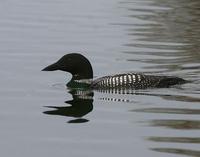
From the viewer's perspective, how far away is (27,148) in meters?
11.1

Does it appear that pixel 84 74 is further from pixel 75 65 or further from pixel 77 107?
pixel 77 107

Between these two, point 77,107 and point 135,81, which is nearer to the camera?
point 77,107

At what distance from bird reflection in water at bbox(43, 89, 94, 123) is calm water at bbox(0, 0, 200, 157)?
0.02m

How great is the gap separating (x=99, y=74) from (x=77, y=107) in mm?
2744

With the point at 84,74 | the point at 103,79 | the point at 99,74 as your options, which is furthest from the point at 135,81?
the point at 99,74

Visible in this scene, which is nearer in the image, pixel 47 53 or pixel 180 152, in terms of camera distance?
pixel 180 152

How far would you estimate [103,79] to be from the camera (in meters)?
15.3

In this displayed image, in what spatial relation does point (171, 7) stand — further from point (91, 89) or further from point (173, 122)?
point (173, 122)

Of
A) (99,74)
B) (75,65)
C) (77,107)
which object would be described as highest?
(75,65)

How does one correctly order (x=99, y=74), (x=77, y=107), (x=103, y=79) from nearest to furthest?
(x=77, y=107), (x=103, y=79), (x=99, y=74)

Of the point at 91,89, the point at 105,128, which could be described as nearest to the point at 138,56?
the point at 91,89

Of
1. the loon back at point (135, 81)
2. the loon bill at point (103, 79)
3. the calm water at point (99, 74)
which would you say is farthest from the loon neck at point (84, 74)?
the loon back at point (135, 81)

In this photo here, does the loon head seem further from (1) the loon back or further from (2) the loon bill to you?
(1) the loon back

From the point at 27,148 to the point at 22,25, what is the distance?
11.1 metres
